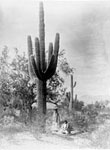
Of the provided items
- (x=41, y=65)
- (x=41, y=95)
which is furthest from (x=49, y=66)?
(x=41, y=95)

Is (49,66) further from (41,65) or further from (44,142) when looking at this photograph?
(44,142)

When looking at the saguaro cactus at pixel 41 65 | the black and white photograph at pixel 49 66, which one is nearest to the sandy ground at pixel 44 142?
the black and white photograph at pixel 49 66

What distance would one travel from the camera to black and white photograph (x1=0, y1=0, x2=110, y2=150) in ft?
24.4

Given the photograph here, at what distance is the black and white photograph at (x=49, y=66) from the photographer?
7.43 m

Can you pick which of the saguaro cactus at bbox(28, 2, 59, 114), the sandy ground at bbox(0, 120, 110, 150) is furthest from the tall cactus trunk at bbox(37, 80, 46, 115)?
the sandy ground at bbox(0, 120, 110, 150)

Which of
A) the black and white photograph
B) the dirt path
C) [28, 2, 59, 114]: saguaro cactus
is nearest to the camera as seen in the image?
the dirt path

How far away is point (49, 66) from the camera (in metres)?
9.99

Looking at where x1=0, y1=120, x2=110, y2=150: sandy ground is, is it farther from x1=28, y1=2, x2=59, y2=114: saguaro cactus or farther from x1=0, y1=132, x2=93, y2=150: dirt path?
x1=28, y1=2, x2=59, y2=114: saguaro cactus

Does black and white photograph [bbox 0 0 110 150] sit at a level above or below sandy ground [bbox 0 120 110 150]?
above

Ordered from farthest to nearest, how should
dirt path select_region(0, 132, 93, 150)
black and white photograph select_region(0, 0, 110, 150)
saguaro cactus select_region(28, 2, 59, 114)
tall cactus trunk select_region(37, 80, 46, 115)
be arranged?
tall cactus trunk select_region(37, 80, 46, 115) < saguaro cactus select_region(28, 2, 59, 114) < black and white photograph select_region(0, 0, 110, 150) < dirt path select_region(0, 132, 93, 150)

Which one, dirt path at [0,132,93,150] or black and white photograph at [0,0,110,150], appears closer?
dirt path at [0,132,93,150]

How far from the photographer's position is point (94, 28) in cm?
911

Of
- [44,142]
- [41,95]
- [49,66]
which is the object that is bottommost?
[44,142]

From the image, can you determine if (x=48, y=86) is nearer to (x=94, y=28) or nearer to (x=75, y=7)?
(x=94, y=28)
